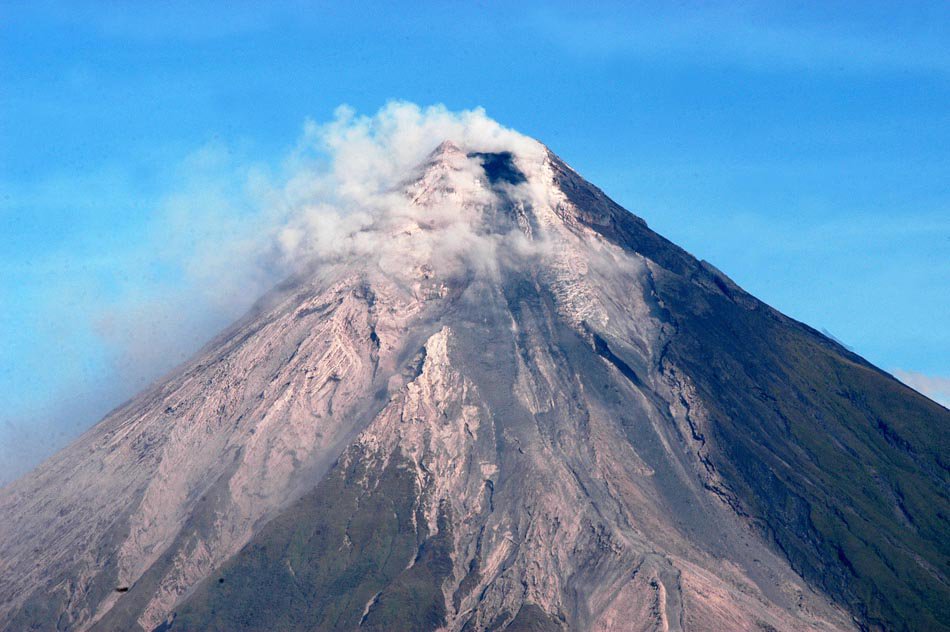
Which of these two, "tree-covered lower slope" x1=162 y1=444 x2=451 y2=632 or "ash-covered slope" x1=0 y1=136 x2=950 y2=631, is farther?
"ash-covered slope" x1=0 y1=136 x2=950 y2=631

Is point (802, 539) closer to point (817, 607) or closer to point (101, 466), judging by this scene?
point (817, 607)

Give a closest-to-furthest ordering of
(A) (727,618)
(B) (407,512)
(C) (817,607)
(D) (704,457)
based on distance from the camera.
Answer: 1. (A) (727,618)
2. (C) (817,607)
3. (B) (407,512)
4. (D) (704,457)

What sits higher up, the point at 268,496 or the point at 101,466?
the point at 268,496

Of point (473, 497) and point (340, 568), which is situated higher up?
point (473, 497)

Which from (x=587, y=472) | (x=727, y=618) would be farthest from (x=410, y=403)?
(x=727, y=618)

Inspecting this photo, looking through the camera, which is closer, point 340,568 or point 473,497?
point 340,568

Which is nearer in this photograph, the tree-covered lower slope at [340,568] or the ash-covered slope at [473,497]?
the tree-covered lower slope at [340,568]

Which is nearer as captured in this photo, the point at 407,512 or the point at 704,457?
the point at 407,512

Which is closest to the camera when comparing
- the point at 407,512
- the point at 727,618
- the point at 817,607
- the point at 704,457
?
the point at 727,618
